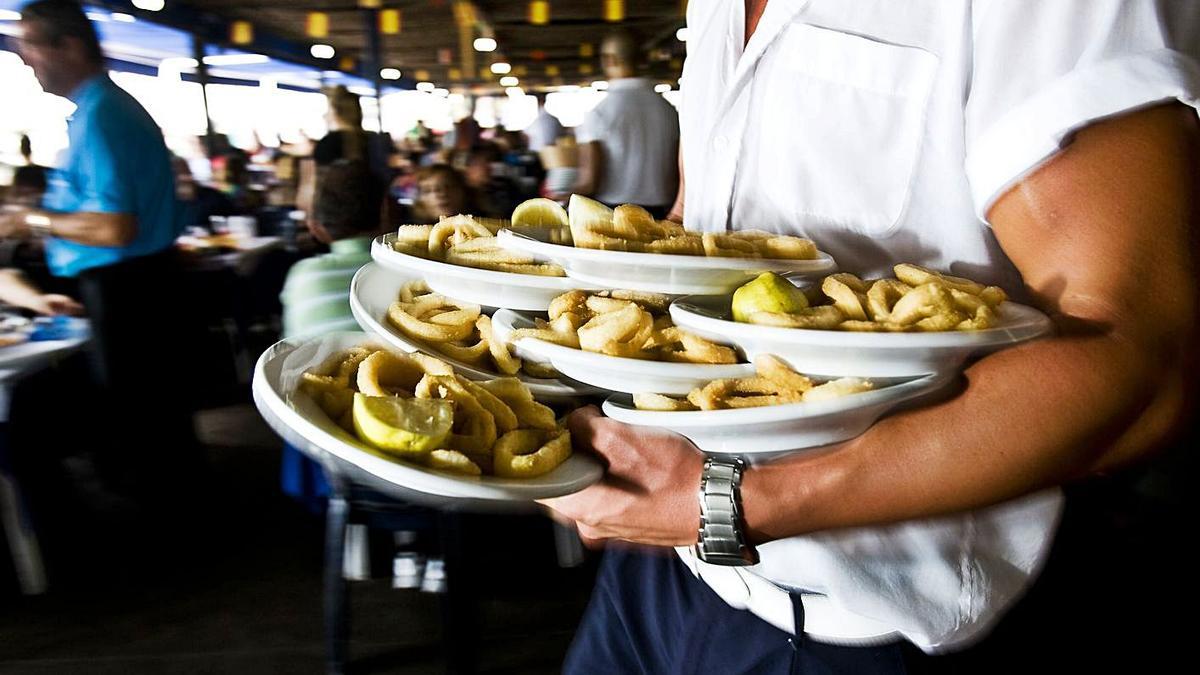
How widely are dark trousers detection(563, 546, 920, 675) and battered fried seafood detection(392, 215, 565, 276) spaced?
0.47 m

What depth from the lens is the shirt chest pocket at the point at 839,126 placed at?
92cm

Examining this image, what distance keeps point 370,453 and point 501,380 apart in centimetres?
18

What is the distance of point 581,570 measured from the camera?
3.46 meters

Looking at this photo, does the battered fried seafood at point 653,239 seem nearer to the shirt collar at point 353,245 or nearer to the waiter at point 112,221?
the shirt collar at point 353,245

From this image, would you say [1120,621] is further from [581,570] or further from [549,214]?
[549,214]

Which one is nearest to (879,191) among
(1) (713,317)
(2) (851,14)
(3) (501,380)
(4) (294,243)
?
(2) (851,14)

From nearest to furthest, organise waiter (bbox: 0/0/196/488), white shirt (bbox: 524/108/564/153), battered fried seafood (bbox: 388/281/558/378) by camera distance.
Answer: battered fried seafood (bbox: 388/281/558/378) → waiter (bbox: 0/0/196/488) → white shirt (bbox: 524/108/564/153)

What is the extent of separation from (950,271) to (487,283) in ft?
1.68

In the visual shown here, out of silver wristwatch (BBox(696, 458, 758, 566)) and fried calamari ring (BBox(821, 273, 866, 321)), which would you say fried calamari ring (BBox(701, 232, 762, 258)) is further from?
silver wristwatch (BBox(696, 458, 758, 566))

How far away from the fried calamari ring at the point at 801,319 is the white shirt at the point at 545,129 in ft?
23.0

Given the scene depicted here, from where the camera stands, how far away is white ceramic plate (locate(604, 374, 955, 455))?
660 mm

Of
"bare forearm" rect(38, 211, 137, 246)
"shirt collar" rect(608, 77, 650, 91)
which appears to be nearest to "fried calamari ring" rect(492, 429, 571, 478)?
"bare forearm" rect(38, 211, 137, 246)

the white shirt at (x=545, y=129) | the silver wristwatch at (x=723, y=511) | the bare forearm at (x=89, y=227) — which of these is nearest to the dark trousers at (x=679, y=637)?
the silver wristwatch at (x=723, y=511)

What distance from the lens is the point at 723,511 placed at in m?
0.78
